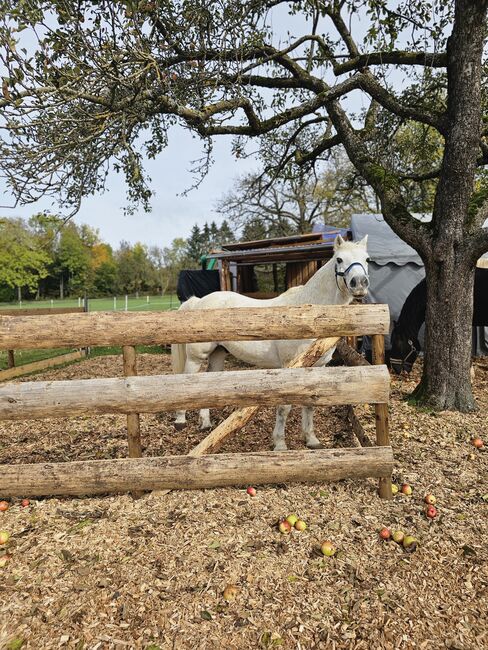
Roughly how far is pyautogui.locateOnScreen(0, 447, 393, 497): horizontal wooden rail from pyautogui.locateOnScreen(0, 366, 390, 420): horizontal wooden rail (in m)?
0.46

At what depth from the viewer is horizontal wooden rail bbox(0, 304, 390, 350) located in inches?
124

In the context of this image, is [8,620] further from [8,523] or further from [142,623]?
[8,523]

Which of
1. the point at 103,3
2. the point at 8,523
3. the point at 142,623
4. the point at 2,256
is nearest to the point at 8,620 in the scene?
the point at 142,623

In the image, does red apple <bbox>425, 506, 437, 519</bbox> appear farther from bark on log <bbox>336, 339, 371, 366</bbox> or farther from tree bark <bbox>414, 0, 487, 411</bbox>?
tree bark <bbox>414, 0, 487, 411</bbox>

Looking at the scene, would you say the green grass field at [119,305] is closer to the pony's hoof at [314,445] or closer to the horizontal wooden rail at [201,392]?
the pony's hoof at [314,445]

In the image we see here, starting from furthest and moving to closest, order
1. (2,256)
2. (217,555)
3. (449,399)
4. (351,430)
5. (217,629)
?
(2,256), (449,399), (351,430), (217,555), (217,629)

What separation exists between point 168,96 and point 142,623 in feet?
19.6

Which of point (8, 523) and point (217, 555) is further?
point (8, 523)

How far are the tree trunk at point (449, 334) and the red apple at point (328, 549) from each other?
11.1ft

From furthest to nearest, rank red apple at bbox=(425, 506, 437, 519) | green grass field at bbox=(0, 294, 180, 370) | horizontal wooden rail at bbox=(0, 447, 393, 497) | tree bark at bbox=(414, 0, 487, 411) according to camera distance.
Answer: green grass field at bbox=(0, 294, 180, 370) < tree bark at bbox=(414, 0, 487, 411) < horizontal wooden rail at bbox=(0, 447, 393, 497) < red apple at bbox=(425, 506, 437, 519)

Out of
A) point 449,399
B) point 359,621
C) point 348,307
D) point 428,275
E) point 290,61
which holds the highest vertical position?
point 290,61

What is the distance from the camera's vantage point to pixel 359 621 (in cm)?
215

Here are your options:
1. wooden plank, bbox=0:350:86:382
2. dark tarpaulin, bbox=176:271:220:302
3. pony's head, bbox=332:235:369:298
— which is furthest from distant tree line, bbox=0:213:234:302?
pony's head, bbox=332:235:369:298

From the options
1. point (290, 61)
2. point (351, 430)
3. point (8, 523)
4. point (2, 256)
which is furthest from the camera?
point (2, 256)
